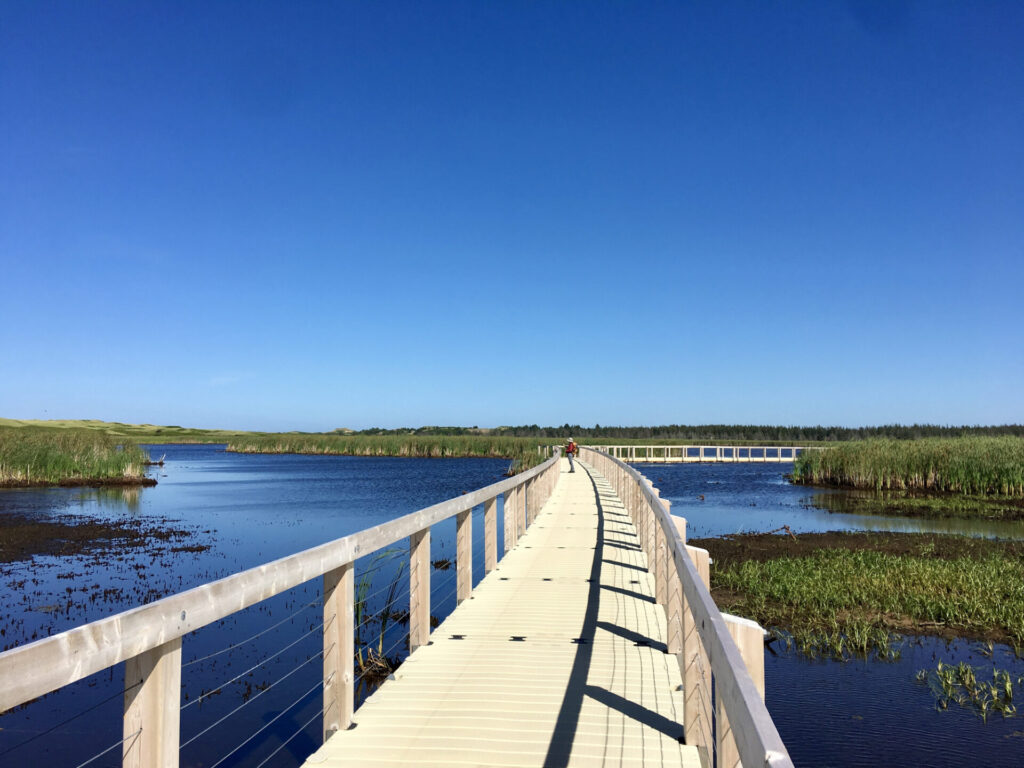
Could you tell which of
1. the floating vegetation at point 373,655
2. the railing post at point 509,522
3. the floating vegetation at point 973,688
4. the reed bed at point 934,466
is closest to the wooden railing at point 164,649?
the floating vegetation at point 373,655

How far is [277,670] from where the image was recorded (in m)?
9.59

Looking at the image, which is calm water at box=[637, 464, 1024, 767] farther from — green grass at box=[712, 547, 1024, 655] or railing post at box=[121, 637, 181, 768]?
railing post at box=[121, 637, 181, 768]

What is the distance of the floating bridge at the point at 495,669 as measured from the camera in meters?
2.35

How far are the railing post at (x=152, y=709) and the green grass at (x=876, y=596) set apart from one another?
914 cm

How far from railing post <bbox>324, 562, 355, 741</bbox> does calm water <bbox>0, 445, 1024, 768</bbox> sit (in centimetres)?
99

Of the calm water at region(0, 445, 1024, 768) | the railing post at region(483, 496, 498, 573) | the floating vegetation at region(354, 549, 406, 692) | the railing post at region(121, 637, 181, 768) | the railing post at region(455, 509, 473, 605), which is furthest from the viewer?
the railing post at region(483, 496, 498, 573)

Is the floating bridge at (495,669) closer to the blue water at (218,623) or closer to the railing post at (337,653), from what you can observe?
the railing post at (337,653)

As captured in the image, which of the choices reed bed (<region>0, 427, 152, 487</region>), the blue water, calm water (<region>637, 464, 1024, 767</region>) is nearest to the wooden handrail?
the blue water

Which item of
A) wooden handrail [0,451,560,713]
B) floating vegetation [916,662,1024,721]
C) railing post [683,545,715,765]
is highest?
wooden handrail [0,451,560,713]

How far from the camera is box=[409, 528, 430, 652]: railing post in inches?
235

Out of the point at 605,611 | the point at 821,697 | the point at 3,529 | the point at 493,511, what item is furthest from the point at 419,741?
the point at 3,529

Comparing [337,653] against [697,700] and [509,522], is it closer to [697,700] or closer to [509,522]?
[697,700]

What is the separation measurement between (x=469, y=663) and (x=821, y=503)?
27189 millimetres

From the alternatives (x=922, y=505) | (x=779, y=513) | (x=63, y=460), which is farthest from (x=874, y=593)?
(x=63, y=460)
